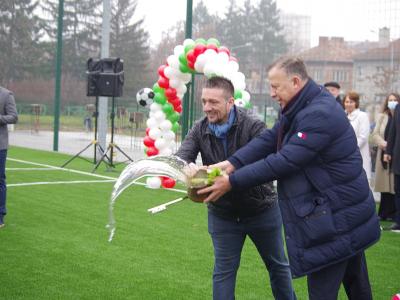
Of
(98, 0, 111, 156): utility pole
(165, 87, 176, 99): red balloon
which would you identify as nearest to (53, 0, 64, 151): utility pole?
(98, 0, 111, 156): utility pole

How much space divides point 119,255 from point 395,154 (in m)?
4.19

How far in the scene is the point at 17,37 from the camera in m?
33.8

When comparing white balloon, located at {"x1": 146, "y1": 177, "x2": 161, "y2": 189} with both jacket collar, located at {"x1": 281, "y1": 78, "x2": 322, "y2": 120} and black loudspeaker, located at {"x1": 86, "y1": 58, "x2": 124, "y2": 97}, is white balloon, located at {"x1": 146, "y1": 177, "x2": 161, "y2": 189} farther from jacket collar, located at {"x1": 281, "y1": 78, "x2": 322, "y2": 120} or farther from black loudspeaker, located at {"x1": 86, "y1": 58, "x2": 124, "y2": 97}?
jacket collar, located at {"x1": 281, "y1": 78, "x2": 322, "y2": 120}

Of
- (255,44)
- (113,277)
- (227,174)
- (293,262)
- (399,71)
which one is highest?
(255,44)

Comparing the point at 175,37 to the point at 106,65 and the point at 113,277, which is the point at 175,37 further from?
the point at 113,277

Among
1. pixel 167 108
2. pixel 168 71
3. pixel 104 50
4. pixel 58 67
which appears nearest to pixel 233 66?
pixel 168 71

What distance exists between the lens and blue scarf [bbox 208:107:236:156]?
4938mm

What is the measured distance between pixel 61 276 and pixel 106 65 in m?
11.7

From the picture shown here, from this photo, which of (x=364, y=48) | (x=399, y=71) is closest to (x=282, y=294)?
(x=399, y=71)

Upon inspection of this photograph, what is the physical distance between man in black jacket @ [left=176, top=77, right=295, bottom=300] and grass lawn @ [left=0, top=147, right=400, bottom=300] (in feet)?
4.89

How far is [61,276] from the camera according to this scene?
7.01 meters

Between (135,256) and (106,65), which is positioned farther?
(106,65)

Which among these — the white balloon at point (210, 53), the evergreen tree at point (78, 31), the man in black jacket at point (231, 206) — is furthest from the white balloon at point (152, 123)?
the evergreen tree at point (78, 31)

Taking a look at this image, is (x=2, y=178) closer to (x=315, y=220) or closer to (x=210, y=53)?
(x=210, y=53)
